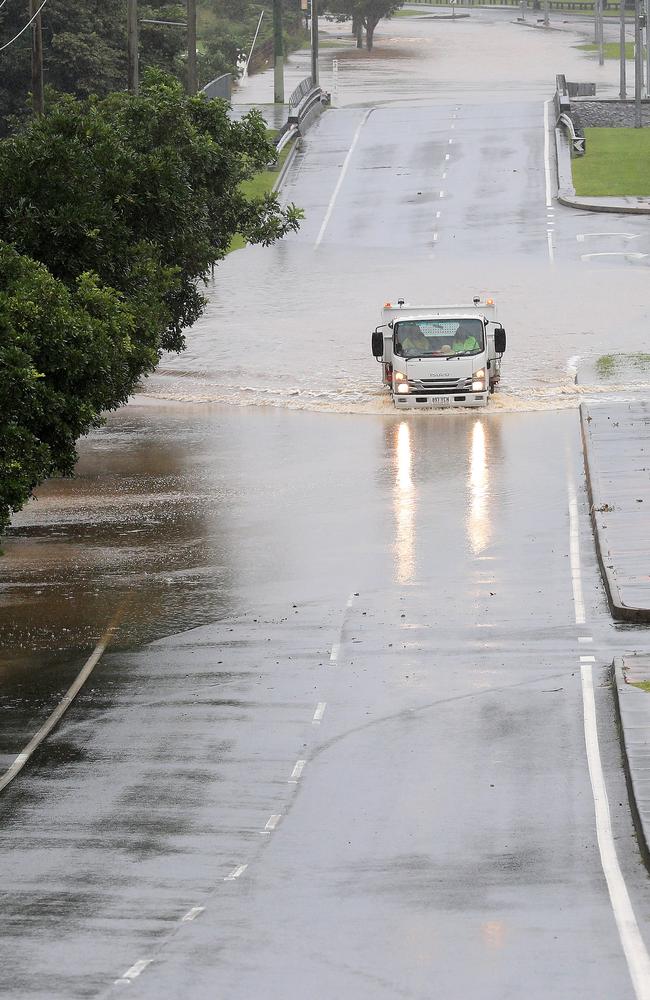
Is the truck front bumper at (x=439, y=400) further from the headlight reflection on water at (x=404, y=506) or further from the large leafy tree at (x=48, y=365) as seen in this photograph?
the large leafy tree at (x=48, y=365)

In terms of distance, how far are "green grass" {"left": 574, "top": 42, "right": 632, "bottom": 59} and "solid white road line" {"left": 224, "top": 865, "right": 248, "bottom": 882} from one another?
4739 inches

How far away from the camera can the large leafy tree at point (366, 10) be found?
12912 cm

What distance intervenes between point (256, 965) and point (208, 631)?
38.2 feet

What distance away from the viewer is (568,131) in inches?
3211

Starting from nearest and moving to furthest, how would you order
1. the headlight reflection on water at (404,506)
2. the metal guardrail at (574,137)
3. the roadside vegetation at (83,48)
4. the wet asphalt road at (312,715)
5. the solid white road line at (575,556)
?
the wet asphalt road at (312,715) < the solid white road line at (575,556) < the headlight reflection on water at (404,506) < the roadside vegetation at (83,48) < the metal guardrail at (574,137)

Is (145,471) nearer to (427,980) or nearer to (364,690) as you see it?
(364,690)

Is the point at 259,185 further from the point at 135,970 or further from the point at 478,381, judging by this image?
the point at 135,970

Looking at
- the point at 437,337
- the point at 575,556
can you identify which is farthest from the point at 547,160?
the point at 575,556

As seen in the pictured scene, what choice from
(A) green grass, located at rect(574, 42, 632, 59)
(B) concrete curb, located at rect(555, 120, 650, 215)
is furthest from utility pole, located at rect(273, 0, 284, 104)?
(A) green grass, located at rect(574, 42, 632, 59)

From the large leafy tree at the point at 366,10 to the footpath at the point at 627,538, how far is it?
312 ft

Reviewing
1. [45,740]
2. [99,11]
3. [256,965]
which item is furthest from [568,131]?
[256,965]

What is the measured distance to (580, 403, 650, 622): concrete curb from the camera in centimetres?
2320

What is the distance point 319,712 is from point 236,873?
524 centimetres

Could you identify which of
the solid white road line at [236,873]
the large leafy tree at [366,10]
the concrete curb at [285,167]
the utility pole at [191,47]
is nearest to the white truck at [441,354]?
the utility pole at [191,47]
